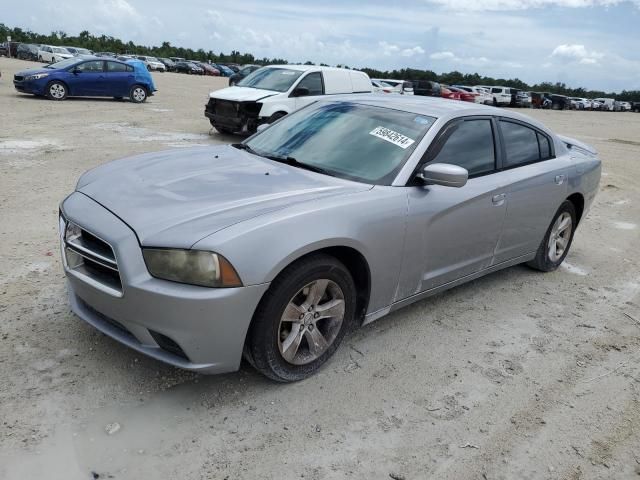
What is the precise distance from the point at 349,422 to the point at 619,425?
5.02 ft

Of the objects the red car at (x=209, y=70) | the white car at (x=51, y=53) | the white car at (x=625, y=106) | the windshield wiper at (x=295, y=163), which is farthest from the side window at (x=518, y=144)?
the white car at (x=625, y=106)

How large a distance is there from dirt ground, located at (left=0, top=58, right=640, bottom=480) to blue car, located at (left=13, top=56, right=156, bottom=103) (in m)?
14.0

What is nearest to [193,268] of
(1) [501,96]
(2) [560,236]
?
(2) [560,236]

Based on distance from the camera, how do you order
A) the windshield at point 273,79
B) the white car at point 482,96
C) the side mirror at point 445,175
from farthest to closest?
the white car at point 482,96, the windshield at point 273,79, the side mirror at point 445,175

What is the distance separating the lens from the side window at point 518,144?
451cm

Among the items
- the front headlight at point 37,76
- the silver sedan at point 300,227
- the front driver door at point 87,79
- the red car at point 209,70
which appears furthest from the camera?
the red car at point 209,70

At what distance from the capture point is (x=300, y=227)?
2941 millimetres

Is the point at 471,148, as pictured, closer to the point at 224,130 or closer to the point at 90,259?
the point at 90,259

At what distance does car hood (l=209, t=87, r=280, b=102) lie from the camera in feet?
38.1

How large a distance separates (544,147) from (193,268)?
3.63 meters

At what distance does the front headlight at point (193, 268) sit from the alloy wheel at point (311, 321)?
1.48 feet

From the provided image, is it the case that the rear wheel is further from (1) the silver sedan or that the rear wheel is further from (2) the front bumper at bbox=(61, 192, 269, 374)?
(2) the front bumper at bbox=(61, 192, 269, 374)

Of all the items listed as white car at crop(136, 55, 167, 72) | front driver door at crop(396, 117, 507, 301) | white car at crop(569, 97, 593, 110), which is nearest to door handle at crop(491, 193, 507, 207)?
front driver door at crop(396, 117, 507, 301)

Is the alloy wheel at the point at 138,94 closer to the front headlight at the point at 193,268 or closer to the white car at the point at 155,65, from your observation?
the front headlight at the point at 193,268
